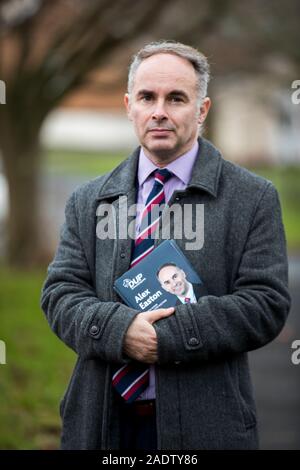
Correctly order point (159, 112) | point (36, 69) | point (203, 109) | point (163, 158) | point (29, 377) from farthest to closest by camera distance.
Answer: point (36, 69) < point (29, 377) < point (203, 109) < point (163, 158) < point (159, 112)

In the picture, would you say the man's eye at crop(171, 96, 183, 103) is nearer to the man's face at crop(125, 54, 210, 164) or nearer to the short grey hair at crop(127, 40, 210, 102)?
the man's face at crop(125, 54, 210, 164)

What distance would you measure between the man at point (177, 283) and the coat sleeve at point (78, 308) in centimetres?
16

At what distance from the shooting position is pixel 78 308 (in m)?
3.15

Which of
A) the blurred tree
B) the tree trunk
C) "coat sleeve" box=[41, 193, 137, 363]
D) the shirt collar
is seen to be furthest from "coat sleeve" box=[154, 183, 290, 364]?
the tree trunk

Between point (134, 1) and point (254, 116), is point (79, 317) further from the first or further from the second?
point (254, 116)

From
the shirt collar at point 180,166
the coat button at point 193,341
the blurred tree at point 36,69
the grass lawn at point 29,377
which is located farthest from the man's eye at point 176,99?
the blurred tree at point 36,69

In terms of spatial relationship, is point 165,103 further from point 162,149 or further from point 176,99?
point 162,149

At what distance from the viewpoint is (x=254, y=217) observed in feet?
10.4

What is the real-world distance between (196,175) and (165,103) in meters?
0.29

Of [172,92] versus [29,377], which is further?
[29,377]

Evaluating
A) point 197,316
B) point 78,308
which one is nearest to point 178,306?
point 197,316

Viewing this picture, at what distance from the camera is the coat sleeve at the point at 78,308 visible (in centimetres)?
307

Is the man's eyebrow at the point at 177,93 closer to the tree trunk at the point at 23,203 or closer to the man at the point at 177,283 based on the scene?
the man at the point at 177,283

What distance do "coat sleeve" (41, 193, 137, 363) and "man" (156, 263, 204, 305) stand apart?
157 mm
